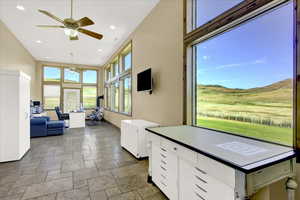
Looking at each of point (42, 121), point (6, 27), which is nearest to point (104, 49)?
point (6, 27)

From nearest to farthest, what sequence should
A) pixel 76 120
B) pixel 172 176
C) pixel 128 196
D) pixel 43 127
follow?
pixel 172 176, pixel 128 196, pixel 43 127, pixel 76 120

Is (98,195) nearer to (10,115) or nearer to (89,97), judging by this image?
(10,115)

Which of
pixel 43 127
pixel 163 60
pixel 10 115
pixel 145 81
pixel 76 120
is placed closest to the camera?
pixel 10 115

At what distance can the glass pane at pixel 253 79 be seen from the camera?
5.39 feet

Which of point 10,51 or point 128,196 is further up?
point 10,51

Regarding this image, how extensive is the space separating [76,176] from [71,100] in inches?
345

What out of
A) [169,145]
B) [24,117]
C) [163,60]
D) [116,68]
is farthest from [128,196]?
[116,68]

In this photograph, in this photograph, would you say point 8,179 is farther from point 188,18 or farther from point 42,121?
point 188,18

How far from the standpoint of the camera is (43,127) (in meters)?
5.67

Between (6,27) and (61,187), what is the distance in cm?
556

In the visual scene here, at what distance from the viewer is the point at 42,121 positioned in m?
5.59

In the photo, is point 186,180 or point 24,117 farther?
point 24,117

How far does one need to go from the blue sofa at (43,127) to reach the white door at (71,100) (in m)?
4.68

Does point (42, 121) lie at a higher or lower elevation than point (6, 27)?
lower
